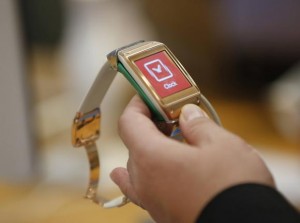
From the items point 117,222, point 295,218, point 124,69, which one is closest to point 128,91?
point 117,222

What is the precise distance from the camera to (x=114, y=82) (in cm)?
201

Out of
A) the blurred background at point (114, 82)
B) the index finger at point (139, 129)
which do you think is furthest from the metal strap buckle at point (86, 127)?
the blurred background at point (114, 82)

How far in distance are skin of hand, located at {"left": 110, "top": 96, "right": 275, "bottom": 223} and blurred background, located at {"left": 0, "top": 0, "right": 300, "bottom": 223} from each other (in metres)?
0.94

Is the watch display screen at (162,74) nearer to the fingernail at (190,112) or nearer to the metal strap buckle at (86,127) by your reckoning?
the fingernail at (190,112)

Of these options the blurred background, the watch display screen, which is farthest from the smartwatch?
the blurred background

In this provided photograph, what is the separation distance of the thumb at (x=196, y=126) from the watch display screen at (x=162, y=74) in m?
0.03

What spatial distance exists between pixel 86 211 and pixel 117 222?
106mm

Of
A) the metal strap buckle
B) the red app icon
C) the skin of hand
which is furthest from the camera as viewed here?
the metal strap buckle

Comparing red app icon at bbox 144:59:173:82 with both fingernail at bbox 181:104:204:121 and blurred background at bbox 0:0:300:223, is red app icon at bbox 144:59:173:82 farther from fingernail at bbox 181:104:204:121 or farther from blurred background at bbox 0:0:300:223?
blurred background at bbox 0:0:300:223

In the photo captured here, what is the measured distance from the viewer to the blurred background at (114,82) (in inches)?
58.0

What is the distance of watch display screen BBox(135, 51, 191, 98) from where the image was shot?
0.50 metres

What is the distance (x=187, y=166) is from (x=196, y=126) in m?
0.05

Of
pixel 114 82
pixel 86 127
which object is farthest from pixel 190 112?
pixel 114 82

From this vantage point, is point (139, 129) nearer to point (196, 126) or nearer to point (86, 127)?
point (196, 126)
